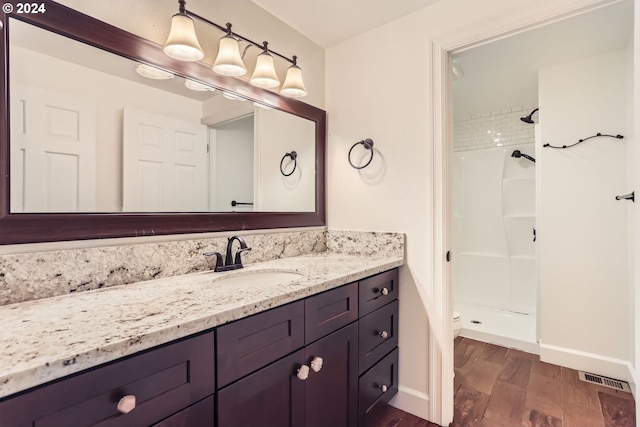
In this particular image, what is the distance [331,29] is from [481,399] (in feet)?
7.83

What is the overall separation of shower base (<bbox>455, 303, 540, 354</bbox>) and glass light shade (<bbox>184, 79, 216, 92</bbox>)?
275 centimetres

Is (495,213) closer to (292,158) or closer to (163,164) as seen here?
(292,158)

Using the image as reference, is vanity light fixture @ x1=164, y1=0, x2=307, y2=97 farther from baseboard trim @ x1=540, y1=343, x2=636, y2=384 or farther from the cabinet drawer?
baseboard trim @ x1=540, y1=343, x2=636, y2=384

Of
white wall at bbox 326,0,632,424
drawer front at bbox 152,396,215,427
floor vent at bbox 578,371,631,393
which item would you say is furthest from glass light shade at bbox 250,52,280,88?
floor vent at bbox 578,371,631,393

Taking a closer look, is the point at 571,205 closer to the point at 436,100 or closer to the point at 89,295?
the point at 436,100

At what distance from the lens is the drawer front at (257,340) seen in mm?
870

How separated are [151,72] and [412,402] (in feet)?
6.83

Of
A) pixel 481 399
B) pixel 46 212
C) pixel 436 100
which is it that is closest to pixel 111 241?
pixel 46 212

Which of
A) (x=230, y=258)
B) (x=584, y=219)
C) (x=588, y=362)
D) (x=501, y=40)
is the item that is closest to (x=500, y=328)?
(x=588, y=362)

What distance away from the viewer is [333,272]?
4.49 feet

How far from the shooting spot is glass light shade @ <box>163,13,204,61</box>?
126 centimetres

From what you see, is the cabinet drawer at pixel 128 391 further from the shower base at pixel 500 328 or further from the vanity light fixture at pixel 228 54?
the shower base at pixel 500 328

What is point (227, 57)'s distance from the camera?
1.44 meters

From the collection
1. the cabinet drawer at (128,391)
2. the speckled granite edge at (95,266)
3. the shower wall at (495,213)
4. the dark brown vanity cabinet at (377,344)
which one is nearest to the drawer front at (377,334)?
the dark brown vanity cabinet at (377,344)
